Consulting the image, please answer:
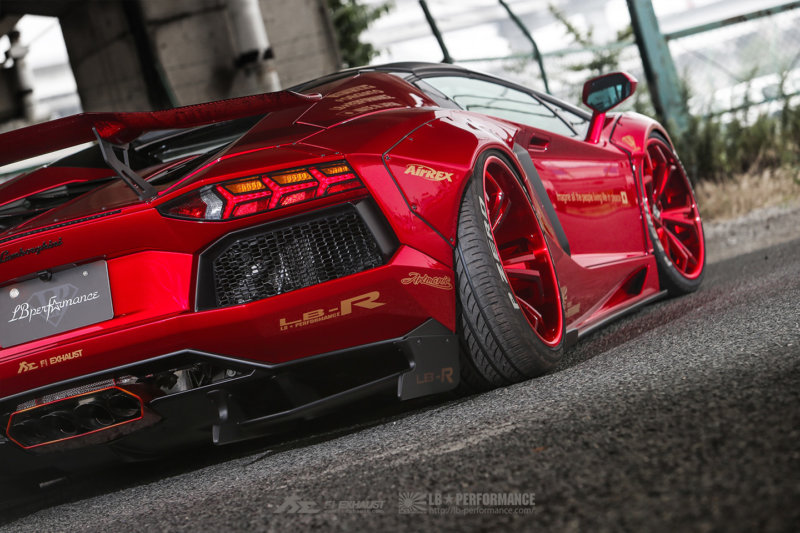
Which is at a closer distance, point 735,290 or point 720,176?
point 735,290

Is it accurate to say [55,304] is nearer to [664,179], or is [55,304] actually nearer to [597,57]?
[664,179]

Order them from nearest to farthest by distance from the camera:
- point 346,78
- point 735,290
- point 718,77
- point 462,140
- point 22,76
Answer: point 462,140 → point 346,78 → point 735,290 → point 718,77 → point 22,76

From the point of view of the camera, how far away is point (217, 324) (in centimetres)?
268

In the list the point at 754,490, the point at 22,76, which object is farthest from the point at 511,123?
the point at 22,76

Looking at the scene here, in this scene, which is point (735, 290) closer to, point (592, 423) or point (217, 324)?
point (592, 423)

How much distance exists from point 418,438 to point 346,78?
5.04 feet

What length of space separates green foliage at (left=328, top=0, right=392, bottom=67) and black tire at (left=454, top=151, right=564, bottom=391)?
12.0m

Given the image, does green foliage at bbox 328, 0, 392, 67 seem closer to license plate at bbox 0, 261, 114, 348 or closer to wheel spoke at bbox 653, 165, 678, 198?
wheel spoke at bbox 653, 165, 678, 198

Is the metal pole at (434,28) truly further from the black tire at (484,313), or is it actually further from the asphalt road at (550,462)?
the black tire at (484,313)

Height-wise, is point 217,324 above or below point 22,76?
below

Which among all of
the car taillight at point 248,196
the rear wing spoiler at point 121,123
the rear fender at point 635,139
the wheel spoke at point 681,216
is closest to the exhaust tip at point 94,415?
the car taillight at point 248,196

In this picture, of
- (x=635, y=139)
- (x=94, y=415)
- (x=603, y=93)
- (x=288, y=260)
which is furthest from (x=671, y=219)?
(x=94, y=415)

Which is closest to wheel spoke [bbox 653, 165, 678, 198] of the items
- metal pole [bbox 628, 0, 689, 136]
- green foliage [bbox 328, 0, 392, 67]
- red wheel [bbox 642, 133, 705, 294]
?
red wheel [bbox 642, 133, 705, 294]

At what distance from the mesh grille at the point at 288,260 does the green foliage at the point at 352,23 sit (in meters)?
12.3
